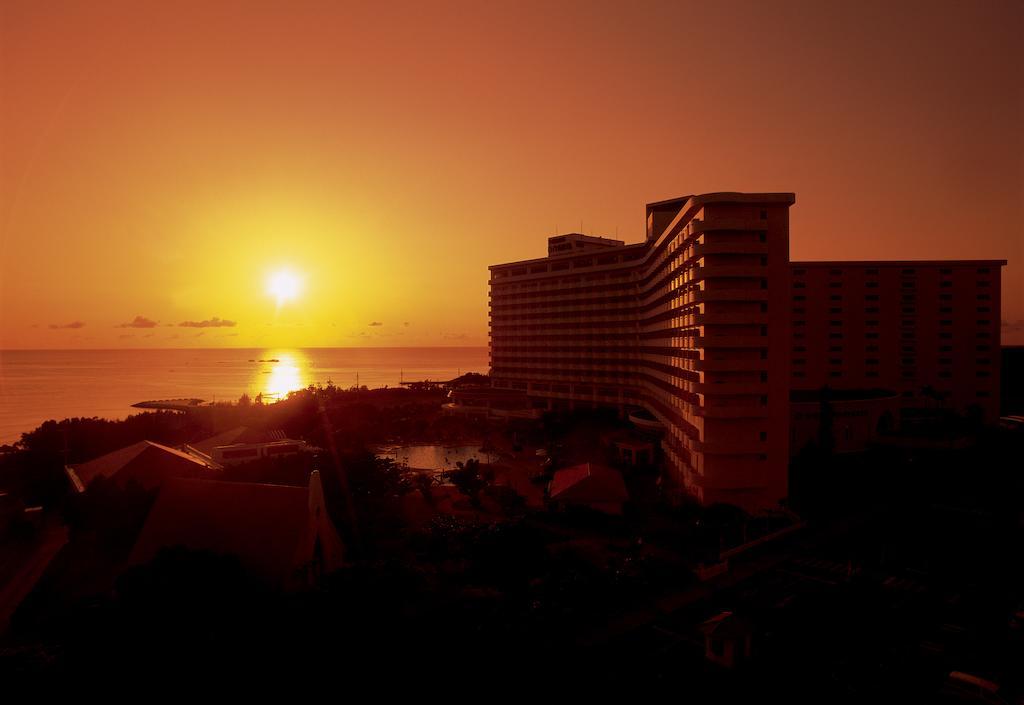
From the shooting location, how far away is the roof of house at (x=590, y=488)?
25.7 m

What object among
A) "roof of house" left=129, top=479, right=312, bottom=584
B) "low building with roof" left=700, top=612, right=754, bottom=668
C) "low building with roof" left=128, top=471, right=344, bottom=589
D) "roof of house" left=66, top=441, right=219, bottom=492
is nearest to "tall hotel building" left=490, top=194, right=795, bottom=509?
"low building with roof" left=700, top=612, right=754, bottom=668

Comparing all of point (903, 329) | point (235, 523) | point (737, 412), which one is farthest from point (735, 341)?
point (903, 329)

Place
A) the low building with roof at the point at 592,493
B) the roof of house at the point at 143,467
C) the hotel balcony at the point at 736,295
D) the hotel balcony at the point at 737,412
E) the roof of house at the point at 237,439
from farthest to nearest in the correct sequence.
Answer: the roof of house at the point at 237,439 → the hotel balcony at the point at 737,412 → the hotel balcony at the point at 736,295 → the low building with roof at the point at 592,493 → the roof of house at the point at 143,467

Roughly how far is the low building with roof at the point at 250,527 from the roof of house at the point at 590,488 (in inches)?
461

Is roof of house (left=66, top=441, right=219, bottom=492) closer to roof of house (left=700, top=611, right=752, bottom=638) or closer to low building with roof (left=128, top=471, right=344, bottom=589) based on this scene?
low building with roof (left=128, top=471, right=344, bottom=589)

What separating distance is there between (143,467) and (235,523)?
8694mm

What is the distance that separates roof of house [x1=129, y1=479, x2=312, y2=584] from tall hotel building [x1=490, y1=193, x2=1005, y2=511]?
17.8 meters

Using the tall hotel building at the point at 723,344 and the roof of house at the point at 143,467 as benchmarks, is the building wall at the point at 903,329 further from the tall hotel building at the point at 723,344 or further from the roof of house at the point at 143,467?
the roof of house at the point at 143,467

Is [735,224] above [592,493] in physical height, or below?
above

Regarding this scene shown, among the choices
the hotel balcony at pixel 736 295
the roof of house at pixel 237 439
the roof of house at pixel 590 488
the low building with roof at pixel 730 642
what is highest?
the hotel balcony at pixel 736 295

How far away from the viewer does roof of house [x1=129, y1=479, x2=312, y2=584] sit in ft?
48.4

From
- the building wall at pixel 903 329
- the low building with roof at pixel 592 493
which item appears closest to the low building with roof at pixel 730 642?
the low building with roof at pixel 592 493

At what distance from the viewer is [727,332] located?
1032 inches

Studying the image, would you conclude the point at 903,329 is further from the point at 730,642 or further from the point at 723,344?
the point at 730,642
